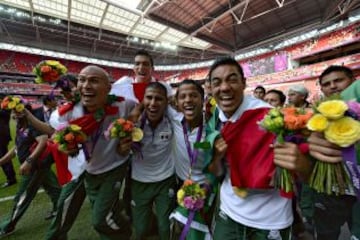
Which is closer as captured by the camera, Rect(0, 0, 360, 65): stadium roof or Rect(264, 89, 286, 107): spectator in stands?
Rect(264, 89, 286, 107): spectator in stands

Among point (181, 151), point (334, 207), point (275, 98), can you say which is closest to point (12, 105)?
point (181, 151)

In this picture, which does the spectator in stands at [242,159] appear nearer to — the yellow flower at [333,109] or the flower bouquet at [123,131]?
the yellow flower at [333,109]

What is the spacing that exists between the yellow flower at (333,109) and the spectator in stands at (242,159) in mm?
639

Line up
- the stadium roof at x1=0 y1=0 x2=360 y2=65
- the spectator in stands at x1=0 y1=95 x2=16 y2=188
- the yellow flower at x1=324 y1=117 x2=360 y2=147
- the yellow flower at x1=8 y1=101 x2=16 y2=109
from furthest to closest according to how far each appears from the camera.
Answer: the stadium roof at x1=0 y1=0 x2=360 y2=65, the spectator in stands at x1=0 y1=95 x2=16 y2=188, the yellow flower at x1=8 y1=101 x2=16 y2=109, the yellow flower at x1=324 y1=117 x2=360 y2=147

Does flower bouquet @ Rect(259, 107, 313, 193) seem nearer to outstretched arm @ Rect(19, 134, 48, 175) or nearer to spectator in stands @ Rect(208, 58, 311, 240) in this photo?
spectator in stands @ Rect(208, 58, 311, 240)

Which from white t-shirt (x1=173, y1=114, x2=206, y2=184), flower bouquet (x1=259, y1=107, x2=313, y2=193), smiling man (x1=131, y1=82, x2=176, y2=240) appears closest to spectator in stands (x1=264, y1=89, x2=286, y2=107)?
white t-shirt (x1=173, y1=114, x2=206, y2=184)

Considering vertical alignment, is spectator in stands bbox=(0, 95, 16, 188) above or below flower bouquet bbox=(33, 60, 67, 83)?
below

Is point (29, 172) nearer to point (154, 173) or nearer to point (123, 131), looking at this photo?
point (154, 173)

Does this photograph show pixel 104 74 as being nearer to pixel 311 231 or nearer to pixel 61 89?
pixel 61 89

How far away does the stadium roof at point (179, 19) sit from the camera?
17.8 metres

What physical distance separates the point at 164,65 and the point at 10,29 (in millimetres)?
20945

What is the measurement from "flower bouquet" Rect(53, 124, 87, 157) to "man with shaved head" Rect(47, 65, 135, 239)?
19cm

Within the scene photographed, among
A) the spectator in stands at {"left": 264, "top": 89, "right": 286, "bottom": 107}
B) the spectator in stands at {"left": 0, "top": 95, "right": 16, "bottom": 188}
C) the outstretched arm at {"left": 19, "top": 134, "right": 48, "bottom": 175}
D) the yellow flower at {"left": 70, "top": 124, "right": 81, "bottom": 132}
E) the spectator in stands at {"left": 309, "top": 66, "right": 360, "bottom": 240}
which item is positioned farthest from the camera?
the spectator in stands at {"left": 0, "top": 95, "right": 16, "bottom": 188}

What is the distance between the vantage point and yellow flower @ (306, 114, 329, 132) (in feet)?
3.33
